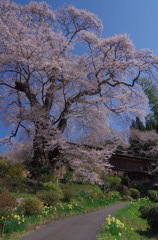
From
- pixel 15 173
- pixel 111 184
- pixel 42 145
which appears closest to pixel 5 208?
pixel 15 173

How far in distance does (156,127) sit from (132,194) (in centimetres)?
1294

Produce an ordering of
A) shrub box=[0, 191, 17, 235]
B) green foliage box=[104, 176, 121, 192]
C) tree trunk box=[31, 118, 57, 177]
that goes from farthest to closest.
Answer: green foliage box=[104, 176, 121, 192]
tree trunk box=[31, 118, 57, 177]
shrub box=[0, 191, 17, 235]

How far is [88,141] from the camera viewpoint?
51.2 feet

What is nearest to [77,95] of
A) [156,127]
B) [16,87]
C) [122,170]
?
[16,87]

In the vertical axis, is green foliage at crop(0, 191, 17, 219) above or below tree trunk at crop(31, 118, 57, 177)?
below

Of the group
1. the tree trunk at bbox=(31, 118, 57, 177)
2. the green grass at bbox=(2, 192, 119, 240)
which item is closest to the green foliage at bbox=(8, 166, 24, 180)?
the tree trunk at bbox=(31, 118, 57, 177)

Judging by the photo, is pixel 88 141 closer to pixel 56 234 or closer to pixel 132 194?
pixel 132 194

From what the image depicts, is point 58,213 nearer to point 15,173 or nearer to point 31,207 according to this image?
point 31,207

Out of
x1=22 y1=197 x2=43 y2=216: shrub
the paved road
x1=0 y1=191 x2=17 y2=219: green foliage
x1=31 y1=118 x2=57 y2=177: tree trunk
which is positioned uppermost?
x1=31 y1=118 x2=57 y2=177: tree trunk

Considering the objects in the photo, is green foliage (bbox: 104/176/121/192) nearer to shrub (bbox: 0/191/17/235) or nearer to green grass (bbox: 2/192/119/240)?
green grass (bbox: 2/192/119/240)

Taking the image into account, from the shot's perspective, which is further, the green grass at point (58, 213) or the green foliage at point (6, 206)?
the green foliage at point (6, 206)

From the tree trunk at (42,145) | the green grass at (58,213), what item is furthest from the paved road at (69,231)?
the tree trunk at (42,145)

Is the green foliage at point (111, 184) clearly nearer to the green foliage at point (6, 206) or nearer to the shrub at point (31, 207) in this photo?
the shrub at point (31, 207)

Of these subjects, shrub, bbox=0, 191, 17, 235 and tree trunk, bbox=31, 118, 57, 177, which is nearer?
shrub, bbox=0, 191, 17, 235
